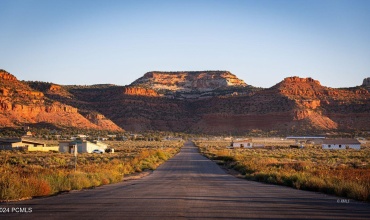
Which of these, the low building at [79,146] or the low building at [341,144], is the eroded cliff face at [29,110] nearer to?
the low building at [79,146]

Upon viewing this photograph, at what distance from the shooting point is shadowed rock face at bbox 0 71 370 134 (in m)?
128

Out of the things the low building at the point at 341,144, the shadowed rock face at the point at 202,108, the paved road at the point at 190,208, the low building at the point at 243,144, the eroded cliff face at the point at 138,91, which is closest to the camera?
the paved road at the point at 190,208

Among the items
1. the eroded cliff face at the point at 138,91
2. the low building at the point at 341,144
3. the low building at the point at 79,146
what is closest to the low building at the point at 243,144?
the low building at the point at 341,144

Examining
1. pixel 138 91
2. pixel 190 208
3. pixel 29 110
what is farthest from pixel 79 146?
pixel 138 91

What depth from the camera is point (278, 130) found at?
5630 inches

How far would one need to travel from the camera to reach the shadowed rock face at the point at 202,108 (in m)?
128

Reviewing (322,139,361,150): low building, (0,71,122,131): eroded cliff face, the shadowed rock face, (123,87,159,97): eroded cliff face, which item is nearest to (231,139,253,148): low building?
(322,139,361,150): low building

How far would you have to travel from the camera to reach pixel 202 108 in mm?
172875

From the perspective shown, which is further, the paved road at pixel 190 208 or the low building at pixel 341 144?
the low building at pixel 341 144

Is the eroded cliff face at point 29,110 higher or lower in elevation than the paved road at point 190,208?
higher

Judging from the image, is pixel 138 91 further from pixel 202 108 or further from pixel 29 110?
pixel 29 110

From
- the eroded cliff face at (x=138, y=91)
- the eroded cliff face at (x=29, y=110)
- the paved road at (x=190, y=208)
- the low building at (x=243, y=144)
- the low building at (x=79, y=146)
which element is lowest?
the low building at (x=243, y=144)

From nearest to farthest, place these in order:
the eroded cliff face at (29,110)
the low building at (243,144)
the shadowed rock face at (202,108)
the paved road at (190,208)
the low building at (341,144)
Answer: the paved road at (190,208) → the low building at (341,144) → the low building at (243,144) → the eroded cliff face at (29,110) → the shadowed rock face at (202,108)

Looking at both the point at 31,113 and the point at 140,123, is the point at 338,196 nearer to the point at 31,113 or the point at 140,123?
the point at 31,113
